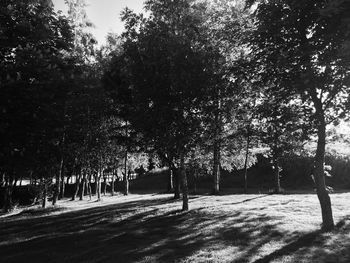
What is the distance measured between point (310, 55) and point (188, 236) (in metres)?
9.55

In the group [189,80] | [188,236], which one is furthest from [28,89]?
[189,80]

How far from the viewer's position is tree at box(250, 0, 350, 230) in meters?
13.2

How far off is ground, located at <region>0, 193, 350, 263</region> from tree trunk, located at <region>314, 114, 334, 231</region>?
20.7 inches

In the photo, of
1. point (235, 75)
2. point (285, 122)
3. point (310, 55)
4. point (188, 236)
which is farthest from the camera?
point (235, 75)

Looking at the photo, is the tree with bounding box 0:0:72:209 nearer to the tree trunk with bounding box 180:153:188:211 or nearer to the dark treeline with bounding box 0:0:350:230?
the dark treeline with bounding box 0:0:350:230

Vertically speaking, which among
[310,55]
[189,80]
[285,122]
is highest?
[189,80]

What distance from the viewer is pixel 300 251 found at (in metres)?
12.7

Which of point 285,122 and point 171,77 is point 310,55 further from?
point 171,77

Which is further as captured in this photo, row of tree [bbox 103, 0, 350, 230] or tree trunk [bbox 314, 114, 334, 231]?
tree trunk [bbox 314, 114, 334, 231]

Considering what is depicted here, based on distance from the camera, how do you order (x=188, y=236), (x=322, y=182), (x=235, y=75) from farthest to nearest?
(x=235, y=75)
(x=188, y=236)
(x=322, y=182)

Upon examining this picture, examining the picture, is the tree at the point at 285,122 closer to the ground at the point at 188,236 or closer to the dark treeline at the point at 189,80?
the dark treeline at the point at 189,80

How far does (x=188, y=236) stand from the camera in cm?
1625

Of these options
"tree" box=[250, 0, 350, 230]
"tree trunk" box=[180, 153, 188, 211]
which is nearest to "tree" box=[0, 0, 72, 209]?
"tree" box=[250, 0, 350, 230]

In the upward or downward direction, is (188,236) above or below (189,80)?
below
